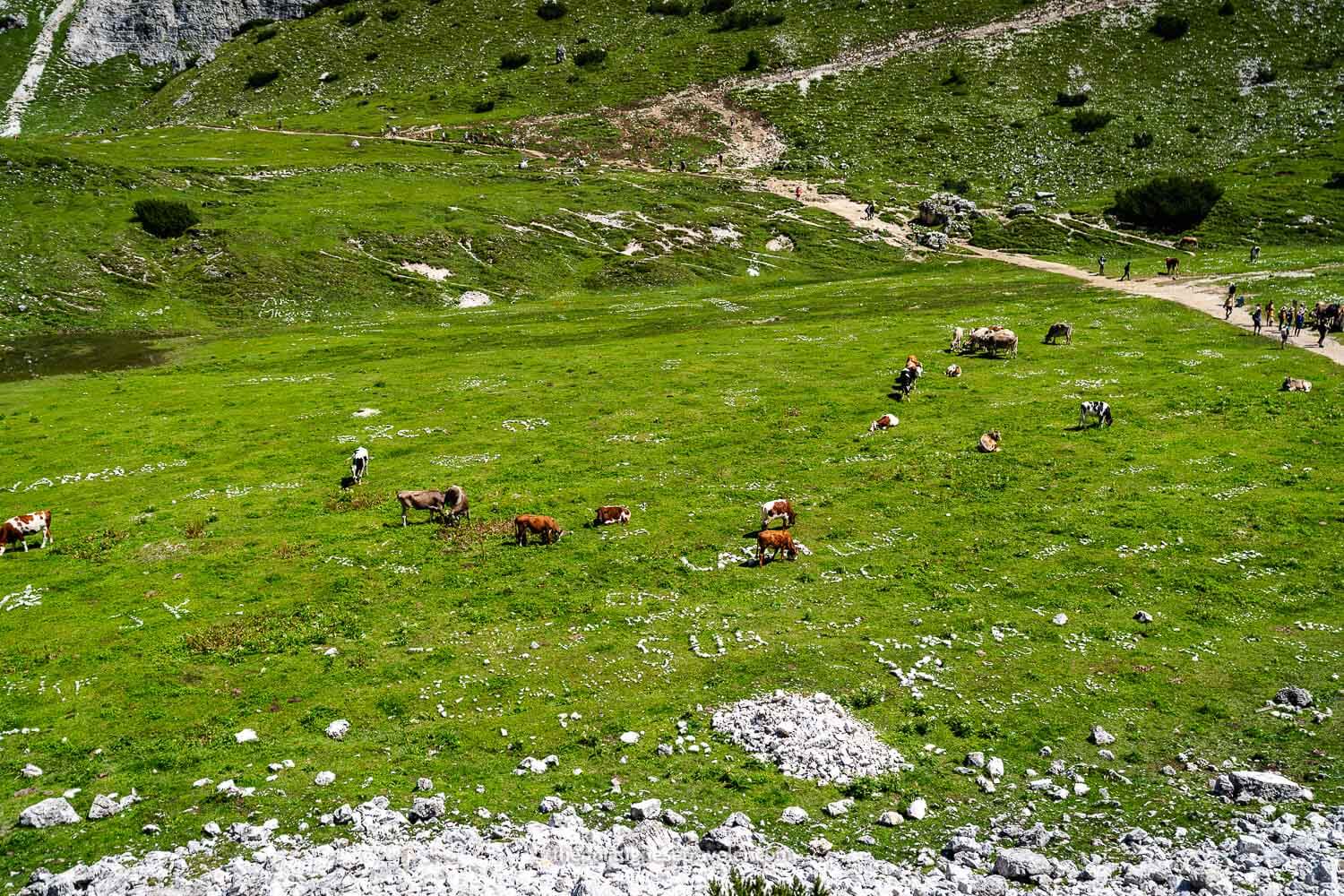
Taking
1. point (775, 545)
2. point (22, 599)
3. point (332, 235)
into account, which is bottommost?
point (22, 599)

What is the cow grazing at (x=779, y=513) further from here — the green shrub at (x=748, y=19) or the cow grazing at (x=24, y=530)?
the green shrub at (x=748, y=19)

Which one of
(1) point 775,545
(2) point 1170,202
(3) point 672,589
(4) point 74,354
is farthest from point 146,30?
(1) point 775,545

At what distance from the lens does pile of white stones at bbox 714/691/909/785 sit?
16609 millimetres

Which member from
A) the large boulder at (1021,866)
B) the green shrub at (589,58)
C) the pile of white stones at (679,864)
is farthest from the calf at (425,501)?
the green shrub at (589,58)

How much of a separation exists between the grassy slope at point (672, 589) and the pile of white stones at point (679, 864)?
2.41 ft

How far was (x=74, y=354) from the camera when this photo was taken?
2530 inches

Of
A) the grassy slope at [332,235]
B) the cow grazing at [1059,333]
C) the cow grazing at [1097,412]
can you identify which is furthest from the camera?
the grassy slope at [332,235]

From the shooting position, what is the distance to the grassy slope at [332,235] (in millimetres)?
77625

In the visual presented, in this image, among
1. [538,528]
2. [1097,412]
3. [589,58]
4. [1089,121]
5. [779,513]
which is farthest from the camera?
[589,58]

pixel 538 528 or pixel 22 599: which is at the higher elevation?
pixel 538 528

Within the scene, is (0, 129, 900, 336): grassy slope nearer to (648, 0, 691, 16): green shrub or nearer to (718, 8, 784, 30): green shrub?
(718, 8, 784, 30): green shrub

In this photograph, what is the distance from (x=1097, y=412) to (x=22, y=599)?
146 feet

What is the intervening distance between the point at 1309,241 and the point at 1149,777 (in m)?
109

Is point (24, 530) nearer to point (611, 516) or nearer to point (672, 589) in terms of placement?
point (611, 516)
